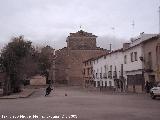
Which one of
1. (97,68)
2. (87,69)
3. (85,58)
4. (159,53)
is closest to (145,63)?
(159,53)

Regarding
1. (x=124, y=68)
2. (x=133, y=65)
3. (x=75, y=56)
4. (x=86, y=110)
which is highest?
(x=75, y=56)

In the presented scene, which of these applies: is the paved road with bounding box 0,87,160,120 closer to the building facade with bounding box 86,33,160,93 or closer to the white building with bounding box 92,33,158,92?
the building facade with bounding box 86,33,160,93

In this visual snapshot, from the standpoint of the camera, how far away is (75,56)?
10788 centimetres

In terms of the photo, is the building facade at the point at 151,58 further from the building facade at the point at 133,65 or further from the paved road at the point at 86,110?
the paved road at the point at 86,110

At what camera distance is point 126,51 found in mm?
61625

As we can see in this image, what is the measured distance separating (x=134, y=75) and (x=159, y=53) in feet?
33.3

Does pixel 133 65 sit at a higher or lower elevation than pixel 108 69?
lower

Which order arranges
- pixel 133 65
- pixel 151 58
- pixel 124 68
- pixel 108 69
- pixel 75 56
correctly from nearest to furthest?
pixel 151 58 < pixel 133 65 < pixel 124 68 < pixel 108 69 < pixel 75 56

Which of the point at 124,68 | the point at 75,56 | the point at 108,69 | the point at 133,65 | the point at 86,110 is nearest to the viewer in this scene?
the point at 86,110

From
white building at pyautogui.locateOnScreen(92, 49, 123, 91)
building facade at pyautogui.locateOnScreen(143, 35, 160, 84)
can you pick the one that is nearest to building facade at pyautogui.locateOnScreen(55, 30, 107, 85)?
white building at pyautogui.locateOnScreen(92, 49, 123, 91)

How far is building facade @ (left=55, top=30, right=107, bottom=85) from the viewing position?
106 meters

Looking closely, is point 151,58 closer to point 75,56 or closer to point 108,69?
point 108,69

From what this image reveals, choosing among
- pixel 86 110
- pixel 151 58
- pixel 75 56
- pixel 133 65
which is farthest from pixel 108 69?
pixel 86 110

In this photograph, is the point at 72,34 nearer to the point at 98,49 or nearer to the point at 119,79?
the point at 98,49
